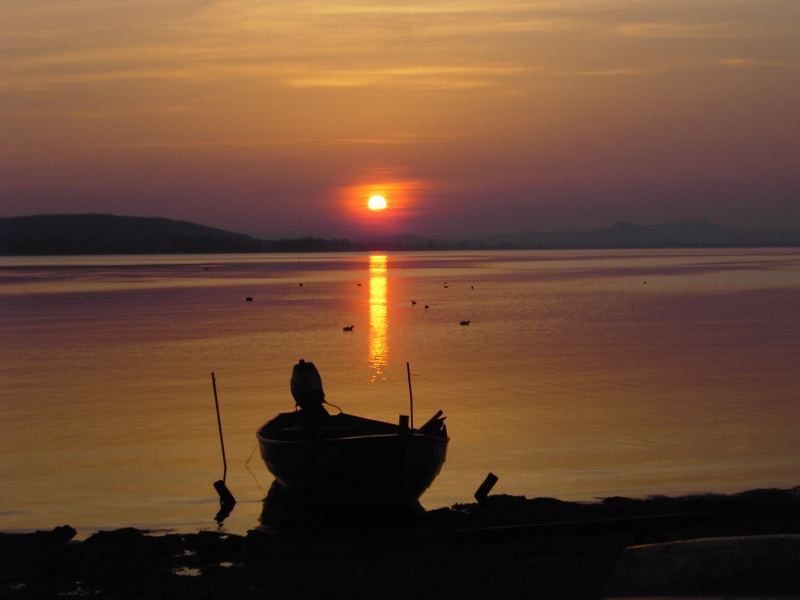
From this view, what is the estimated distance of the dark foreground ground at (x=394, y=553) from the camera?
34.0 ft

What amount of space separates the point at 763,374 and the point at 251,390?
43.2 feet

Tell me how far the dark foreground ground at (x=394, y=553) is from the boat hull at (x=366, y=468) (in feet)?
1.13

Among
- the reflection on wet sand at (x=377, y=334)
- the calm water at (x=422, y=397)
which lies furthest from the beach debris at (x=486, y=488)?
the reflection on wet sand at (x=377, y=334)

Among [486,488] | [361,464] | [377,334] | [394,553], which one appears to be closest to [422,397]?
[486,488]

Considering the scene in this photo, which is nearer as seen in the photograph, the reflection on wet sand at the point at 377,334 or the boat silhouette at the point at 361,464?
the boat silhouette at the point at 361,464

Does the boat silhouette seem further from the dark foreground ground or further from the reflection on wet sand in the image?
the reflection on wet sand

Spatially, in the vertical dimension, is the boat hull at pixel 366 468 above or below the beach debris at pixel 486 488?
above

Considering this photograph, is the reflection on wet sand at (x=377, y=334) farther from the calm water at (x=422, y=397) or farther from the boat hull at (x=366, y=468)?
the boat hull at (x=366, y=468)

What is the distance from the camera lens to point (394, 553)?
1204 centimetres

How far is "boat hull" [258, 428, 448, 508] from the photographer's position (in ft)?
45.2

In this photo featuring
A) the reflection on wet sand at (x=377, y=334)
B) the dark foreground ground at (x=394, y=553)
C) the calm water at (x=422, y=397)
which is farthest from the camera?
the reflection on wet sand at (x=377, y=334)

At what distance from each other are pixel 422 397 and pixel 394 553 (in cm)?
1331

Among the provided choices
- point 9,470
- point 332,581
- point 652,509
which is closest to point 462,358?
point 9,470

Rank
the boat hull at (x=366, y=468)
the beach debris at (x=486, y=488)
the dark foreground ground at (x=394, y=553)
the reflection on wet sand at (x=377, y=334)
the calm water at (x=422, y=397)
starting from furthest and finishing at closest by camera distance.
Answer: the reflection on wet sand at (x=377, y=334) < the calm water at (x=422, y=397) < the beach debris at (x=486, y=488) < the boat hull at (x=366, y=468) < the dark foreground ground at (x=394, y=553)
